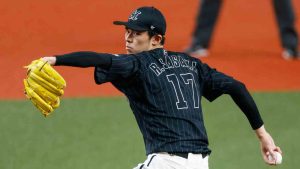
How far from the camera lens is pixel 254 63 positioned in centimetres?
1243

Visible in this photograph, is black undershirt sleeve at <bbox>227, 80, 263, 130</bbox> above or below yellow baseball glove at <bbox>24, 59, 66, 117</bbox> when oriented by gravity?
below

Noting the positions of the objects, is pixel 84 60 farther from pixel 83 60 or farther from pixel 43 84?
pixel 43 84

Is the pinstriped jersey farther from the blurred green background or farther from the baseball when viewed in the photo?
the blurred green background

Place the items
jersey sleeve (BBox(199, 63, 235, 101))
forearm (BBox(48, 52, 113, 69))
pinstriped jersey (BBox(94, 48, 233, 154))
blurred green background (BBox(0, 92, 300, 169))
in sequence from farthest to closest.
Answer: blurred green background (BBox(0, 92, 300, 169)) < jersey sleeve (BBox(199, 63, 235, 101)) < pinstriped jersey (BBox(94, 48, 233, 154)) < forearm (BBox(48, 52, 113, 69))

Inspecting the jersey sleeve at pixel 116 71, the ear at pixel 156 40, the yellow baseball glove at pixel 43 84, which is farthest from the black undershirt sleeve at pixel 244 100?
the yellow baseball glove at pixel 43 84

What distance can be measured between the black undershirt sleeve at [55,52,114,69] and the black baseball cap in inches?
20.5

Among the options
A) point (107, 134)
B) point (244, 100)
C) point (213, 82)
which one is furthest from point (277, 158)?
point (107, 134)

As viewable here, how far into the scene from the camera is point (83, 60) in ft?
17.2

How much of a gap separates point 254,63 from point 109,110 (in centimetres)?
301

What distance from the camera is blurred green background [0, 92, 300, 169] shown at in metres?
8.70

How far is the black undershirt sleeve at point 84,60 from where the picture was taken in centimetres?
515

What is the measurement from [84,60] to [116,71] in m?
0.30

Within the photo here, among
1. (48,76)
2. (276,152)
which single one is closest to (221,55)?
(276,152)

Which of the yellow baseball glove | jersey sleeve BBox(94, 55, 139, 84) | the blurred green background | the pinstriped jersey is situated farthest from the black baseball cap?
the blurred green background
